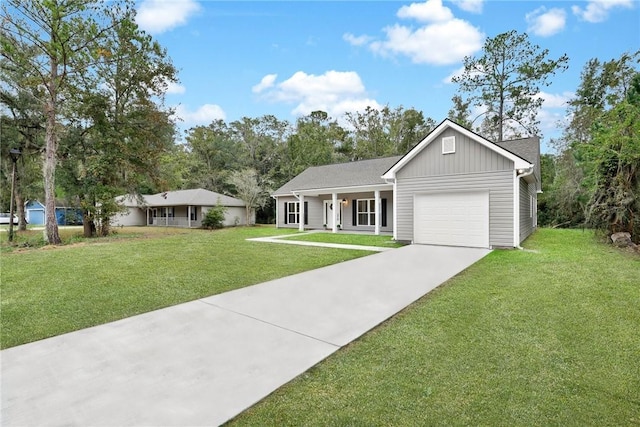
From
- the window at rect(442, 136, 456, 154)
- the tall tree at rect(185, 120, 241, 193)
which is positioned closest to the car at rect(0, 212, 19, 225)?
the tall tree at rect(185, 120, 241, 193)

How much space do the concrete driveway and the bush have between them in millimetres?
19067

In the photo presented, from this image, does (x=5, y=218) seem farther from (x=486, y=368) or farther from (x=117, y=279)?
(x=486, y=368)

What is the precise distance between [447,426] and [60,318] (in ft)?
16.0

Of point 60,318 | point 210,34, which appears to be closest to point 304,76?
point 210,34

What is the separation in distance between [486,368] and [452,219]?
869 cm

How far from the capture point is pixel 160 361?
313cm

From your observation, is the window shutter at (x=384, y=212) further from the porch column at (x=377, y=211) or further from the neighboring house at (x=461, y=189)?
the neighboring house at (x=461, y=189)

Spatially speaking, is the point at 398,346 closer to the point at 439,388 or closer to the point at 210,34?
the point at 439,388

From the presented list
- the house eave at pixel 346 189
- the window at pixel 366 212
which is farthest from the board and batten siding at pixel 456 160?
the window at pixel 366 212

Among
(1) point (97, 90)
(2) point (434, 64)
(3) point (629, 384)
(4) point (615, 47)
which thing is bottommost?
(3) point (629, 384)

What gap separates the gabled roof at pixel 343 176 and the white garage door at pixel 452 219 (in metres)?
4.22

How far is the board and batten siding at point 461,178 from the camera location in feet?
33.2

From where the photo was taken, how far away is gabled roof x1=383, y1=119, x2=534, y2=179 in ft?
31.9

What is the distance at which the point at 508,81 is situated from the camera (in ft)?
84.5
